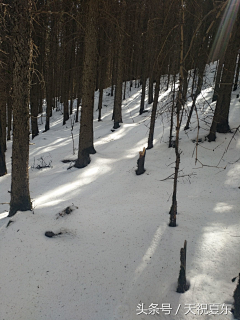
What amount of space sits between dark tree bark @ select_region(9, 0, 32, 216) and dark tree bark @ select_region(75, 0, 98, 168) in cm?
359

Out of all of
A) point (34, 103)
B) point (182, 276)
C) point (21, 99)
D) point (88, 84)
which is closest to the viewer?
point (182, 276)

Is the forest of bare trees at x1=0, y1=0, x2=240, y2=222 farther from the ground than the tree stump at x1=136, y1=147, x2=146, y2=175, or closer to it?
farther from the ground

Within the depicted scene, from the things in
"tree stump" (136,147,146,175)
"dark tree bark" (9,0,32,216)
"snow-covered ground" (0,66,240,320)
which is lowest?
"snow-covered ground" (0,66,240,320)

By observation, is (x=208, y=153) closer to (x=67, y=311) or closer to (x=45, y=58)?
(x=67, y=311)

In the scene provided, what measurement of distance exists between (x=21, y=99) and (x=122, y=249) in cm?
353

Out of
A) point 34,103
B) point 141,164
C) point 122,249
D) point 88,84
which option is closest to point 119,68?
point 34,103

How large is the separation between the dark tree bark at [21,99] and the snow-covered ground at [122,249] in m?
0.44

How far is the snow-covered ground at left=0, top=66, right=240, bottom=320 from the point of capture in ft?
10.8

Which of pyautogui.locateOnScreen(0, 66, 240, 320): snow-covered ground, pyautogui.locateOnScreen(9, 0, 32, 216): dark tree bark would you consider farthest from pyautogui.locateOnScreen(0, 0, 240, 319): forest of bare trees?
pyautogui.locateOnScreen(0, 66, 240, 320): snow-covered ground

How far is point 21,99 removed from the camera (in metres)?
4.58

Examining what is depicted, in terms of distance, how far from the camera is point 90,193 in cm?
664

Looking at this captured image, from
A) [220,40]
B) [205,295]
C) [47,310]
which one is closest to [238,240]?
[205,295]

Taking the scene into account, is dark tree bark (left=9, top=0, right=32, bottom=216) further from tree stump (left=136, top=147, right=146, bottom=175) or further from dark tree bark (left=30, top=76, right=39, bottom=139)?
dark tree bark (left=30, top=76, right=39, bottom=139)

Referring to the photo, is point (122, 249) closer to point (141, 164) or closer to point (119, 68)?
point (141, 164)
